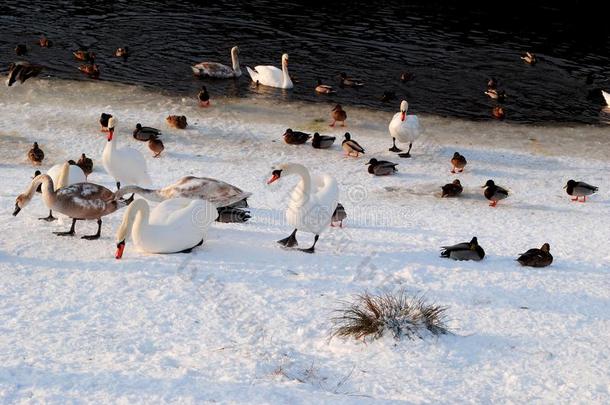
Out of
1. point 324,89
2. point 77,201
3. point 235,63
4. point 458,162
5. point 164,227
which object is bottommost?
point 164,227

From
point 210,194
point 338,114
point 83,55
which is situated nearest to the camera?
point 210,194

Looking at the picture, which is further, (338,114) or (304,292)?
(338,114)

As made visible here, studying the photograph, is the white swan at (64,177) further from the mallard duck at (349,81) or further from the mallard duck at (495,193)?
the mallard duck at (349,81)

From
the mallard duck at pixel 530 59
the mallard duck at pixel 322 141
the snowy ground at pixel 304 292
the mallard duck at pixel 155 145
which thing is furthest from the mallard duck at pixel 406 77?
the mallard duck at pixel 155 145

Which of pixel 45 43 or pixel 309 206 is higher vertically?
pixel 45 43

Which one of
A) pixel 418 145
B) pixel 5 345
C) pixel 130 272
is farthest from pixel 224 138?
pixel 5 345

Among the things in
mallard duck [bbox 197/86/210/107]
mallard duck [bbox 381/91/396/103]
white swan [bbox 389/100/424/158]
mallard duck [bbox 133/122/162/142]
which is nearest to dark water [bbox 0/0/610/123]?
mallard duck [bbox 381/91/396/103]

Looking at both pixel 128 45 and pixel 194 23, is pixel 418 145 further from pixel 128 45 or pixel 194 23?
pixel 194 23

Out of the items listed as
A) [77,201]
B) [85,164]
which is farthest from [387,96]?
[77,201]

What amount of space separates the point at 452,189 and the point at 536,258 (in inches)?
158

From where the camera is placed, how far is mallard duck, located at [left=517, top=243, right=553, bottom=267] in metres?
12.4

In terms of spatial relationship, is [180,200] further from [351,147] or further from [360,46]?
[360,46]

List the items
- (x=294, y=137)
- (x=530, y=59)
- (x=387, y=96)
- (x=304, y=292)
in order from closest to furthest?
(x=304, y=292), (x=294, y=137), (x=387, y=96), (x=530, y=59)

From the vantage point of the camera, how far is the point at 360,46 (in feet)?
94.3
